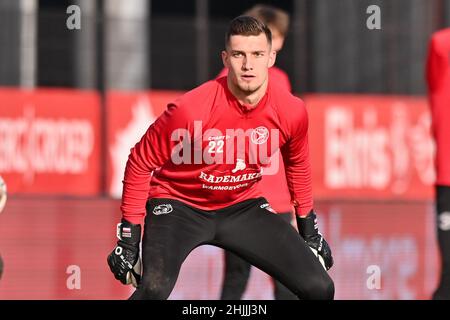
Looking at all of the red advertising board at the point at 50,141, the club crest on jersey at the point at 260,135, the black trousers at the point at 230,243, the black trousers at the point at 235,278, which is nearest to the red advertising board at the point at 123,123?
the red advertising board at the point at 50,141

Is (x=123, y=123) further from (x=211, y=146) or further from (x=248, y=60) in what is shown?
(x=248, y=60)

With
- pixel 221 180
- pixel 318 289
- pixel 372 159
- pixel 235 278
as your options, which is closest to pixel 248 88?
pixel 221 180

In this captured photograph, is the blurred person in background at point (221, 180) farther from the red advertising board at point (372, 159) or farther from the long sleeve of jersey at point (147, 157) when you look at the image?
the red advertising board at point (372, 159)

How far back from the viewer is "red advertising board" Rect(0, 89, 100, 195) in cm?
1767

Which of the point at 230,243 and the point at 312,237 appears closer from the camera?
the point at 230,243

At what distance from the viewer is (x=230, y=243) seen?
221 inches

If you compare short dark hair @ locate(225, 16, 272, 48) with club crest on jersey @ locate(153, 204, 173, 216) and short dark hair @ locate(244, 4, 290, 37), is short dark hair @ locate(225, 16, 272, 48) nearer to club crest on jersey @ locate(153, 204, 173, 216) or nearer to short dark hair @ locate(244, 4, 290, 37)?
club crest on jersey @ locate(153, 204, 173, 216)

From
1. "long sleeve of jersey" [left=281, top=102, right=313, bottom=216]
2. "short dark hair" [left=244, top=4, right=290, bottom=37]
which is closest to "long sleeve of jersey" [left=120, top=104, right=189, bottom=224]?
"long sleeve of jersey" [left=281, top=102, right=313, bottom=216]

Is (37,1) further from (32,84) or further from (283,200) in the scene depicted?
(283,200)

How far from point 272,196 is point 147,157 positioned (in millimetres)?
2015

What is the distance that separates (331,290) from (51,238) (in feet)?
28.4

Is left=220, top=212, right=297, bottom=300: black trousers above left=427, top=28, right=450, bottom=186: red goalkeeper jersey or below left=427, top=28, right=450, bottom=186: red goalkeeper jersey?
below

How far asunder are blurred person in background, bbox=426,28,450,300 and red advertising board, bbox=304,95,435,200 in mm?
12263
